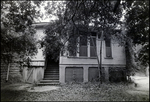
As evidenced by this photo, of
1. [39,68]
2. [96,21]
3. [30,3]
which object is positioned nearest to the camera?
[30,3]

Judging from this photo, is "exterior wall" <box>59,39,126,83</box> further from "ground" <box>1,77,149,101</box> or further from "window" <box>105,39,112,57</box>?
"ground" <box>1,77,149,101</box>

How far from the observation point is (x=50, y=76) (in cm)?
1072

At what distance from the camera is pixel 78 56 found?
11258mm

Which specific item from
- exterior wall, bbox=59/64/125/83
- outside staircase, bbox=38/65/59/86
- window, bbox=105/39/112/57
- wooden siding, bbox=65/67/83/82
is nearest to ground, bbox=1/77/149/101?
outside staircase, bbox=38/65/59/86

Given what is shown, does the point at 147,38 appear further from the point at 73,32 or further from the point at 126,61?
the point at 126,61

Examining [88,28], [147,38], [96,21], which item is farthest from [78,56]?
[147,38]

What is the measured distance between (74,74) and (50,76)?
7.16 ft

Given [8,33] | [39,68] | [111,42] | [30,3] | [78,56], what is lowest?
[39,68]

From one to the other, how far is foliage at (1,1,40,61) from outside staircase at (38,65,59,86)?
12.8ft

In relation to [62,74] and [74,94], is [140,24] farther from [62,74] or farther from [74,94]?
[62,74]

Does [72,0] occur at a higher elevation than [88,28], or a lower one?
higher

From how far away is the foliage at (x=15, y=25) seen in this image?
4.91m

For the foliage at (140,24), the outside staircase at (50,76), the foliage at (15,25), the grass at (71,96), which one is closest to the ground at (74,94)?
the grass at (71,96)

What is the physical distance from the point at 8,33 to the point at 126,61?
1065 cm
